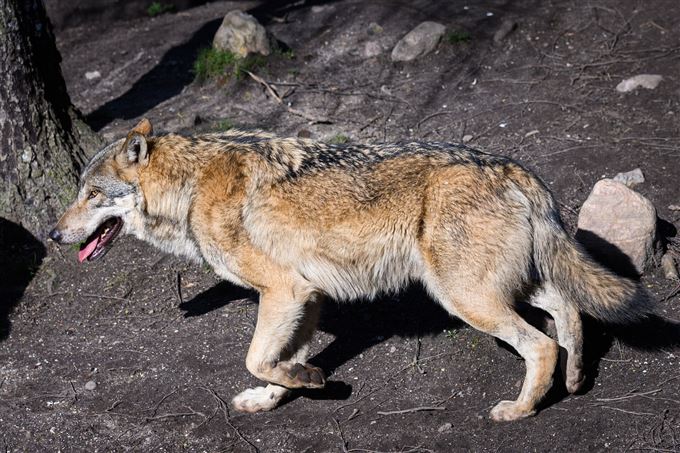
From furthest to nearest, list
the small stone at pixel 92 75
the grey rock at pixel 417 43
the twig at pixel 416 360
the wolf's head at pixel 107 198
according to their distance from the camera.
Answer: the small stone at pixel 92 75 → the grey rock at pixel 417 43 → the twig at pixel 416 360 → the wolf's head at pixel 107 198

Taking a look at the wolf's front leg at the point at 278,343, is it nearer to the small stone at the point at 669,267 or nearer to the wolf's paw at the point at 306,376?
the wolf's paw at the point at 306,376

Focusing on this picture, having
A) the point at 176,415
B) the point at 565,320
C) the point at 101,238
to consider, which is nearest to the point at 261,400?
the point at 176,415

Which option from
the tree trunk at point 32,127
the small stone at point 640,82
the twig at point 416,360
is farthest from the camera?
the small stone at point 640,82

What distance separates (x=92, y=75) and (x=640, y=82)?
6694mm

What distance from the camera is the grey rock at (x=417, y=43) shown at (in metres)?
9.85

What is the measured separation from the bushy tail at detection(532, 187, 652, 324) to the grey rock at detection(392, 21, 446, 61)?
16.3 ft

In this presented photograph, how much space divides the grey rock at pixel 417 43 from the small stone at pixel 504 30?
2.07 ft

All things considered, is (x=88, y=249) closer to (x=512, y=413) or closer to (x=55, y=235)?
(x=55, y=235)

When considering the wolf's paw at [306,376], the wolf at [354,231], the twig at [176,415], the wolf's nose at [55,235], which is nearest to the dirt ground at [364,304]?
the twig at [176,415]

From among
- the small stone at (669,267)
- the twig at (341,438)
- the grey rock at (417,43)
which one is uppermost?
the grey rock at (417,43)

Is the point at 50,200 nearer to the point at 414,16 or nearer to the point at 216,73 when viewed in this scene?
the point at 216,73

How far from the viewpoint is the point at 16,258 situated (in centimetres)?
735

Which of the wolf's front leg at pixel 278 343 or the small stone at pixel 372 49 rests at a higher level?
the wolf's front leg at pixel 278 343

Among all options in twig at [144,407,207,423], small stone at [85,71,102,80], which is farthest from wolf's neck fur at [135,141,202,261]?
small stone at [85,71,102,80]
